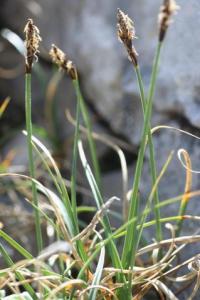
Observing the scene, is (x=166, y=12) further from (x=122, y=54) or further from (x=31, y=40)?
(x=122, y=54)

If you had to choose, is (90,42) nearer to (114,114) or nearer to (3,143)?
(114,114)

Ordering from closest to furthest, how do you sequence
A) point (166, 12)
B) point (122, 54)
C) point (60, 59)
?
point (166, 12)
point (60, 59)
point (122, 54)

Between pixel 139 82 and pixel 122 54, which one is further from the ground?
pixel 122 54

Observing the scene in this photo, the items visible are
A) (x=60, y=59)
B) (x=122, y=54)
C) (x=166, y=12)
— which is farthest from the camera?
(x=122, y=54)

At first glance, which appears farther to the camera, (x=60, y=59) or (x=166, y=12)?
(x=60, y=59)

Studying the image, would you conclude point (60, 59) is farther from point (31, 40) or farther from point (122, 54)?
point (122, 54)

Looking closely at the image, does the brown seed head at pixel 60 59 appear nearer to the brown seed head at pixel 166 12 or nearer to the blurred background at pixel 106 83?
the brown seed head at pixel 166 12

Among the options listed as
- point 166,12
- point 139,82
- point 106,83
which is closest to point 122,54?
point 106,83

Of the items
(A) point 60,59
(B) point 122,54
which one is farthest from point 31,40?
(B) point 122,54
